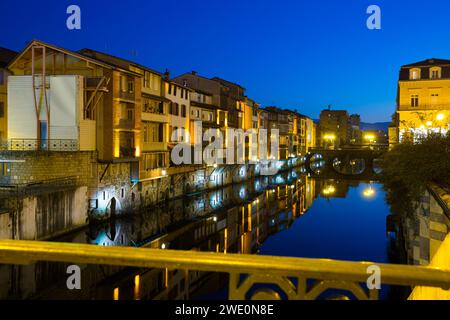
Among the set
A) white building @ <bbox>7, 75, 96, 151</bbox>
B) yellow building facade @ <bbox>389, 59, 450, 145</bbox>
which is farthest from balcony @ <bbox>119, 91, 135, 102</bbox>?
yellow building facade @ <bbox>389, 59, 450, 145</bbox>

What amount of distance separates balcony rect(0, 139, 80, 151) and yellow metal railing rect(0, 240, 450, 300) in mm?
30228

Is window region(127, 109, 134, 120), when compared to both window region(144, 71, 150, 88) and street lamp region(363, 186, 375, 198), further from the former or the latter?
street lamp region(363, 186, 375, 198)

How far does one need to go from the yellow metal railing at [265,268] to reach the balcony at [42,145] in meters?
30.2

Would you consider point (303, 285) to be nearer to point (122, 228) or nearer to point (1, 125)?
point (122, 228)

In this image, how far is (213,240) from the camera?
30797 millimetres

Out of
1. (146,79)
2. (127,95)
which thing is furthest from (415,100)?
(127,95)

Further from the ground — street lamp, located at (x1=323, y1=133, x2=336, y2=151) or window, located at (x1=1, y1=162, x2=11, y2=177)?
street lamp, located at (x1=323, y1=133, x2=336, y2=151)

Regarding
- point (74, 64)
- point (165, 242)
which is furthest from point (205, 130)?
point (165, 242)

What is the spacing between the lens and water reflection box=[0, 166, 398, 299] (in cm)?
1734

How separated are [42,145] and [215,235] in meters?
15.5

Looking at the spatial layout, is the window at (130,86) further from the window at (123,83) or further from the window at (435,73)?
the window at (435,73)

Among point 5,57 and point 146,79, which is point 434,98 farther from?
point 5,57

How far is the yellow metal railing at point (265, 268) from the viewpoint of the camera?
99.7 inches

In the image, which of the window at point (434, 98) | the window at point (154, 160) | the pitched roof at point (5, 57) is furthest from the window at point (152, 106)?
the window at point (434, 98)
